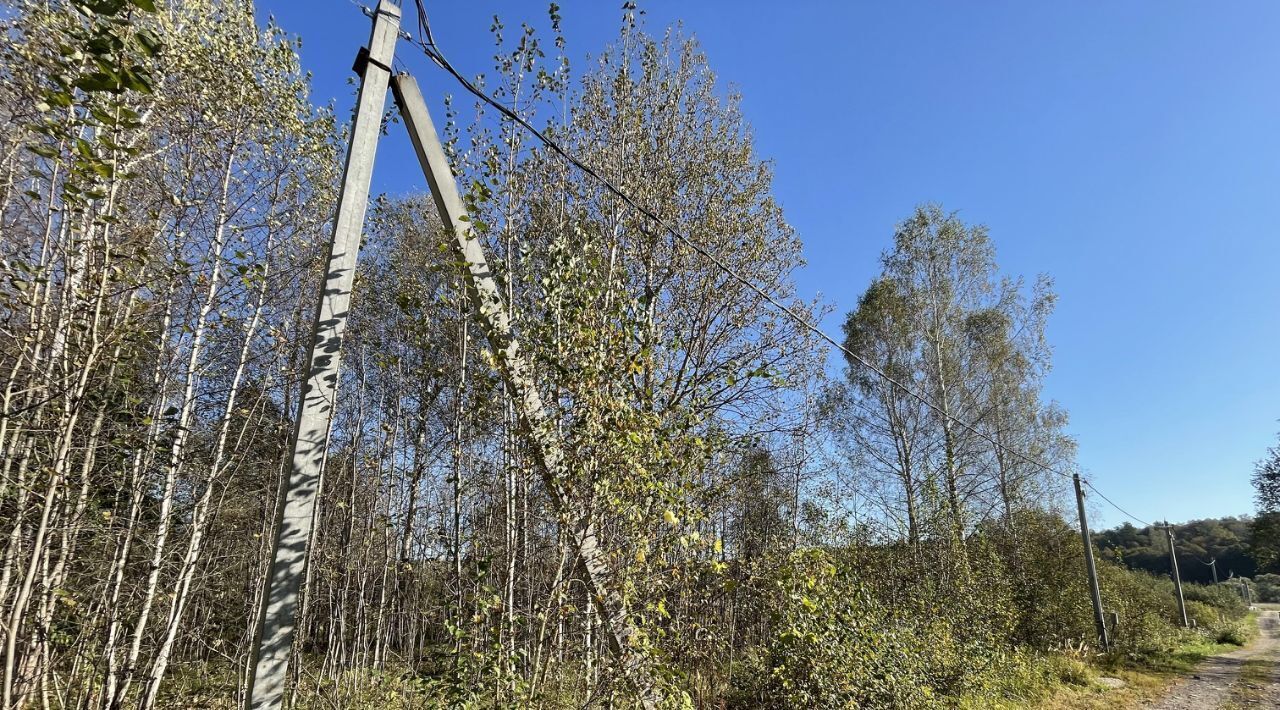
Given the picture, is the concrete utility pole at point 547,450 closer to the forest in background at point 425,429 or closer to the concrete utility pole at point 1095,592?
the forest in background at point 425,429

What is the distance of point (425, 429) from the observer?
7.40 meters

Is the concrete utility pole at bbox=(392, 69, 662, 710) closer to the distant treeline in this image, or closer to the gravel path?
the gravel path

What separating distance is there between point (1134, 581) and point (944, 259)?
10.8m

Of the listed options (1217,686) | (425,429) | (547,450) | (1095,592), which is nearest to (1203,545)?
(1095,592)

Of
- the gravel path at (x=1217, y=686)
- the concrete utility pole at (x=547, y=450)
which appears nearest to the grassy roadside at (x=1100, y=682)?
the gravel path at (x=1217, y=686)

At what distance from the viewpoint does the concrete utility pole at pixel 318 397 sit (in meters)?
2.08

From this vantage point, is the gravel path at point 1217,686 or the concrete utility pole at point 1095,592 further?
the concrete utility pole at point 1095,592

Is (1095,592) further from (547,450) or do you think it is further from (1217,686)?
(547,450)

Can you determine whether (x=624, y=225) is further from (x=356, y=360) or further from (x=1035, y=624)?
(x=1035, y=624)

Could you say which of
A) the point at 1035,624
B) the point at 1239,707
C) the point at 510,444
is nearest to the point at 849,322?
the point at 1035,624

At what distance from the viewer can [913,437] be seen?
13641 millimetres

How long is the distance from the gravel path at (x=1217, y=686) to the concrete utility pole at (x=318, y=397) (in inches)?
449

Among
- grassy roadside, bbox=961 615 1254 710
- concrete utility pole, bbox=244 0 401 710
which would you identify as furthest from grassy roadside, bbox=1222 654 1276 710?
concrete utility pole, bbox=244 0 401 710

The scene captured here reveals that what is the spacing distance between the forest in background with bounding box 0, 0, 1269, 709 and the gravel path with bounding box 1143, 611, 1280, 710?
129 cm
